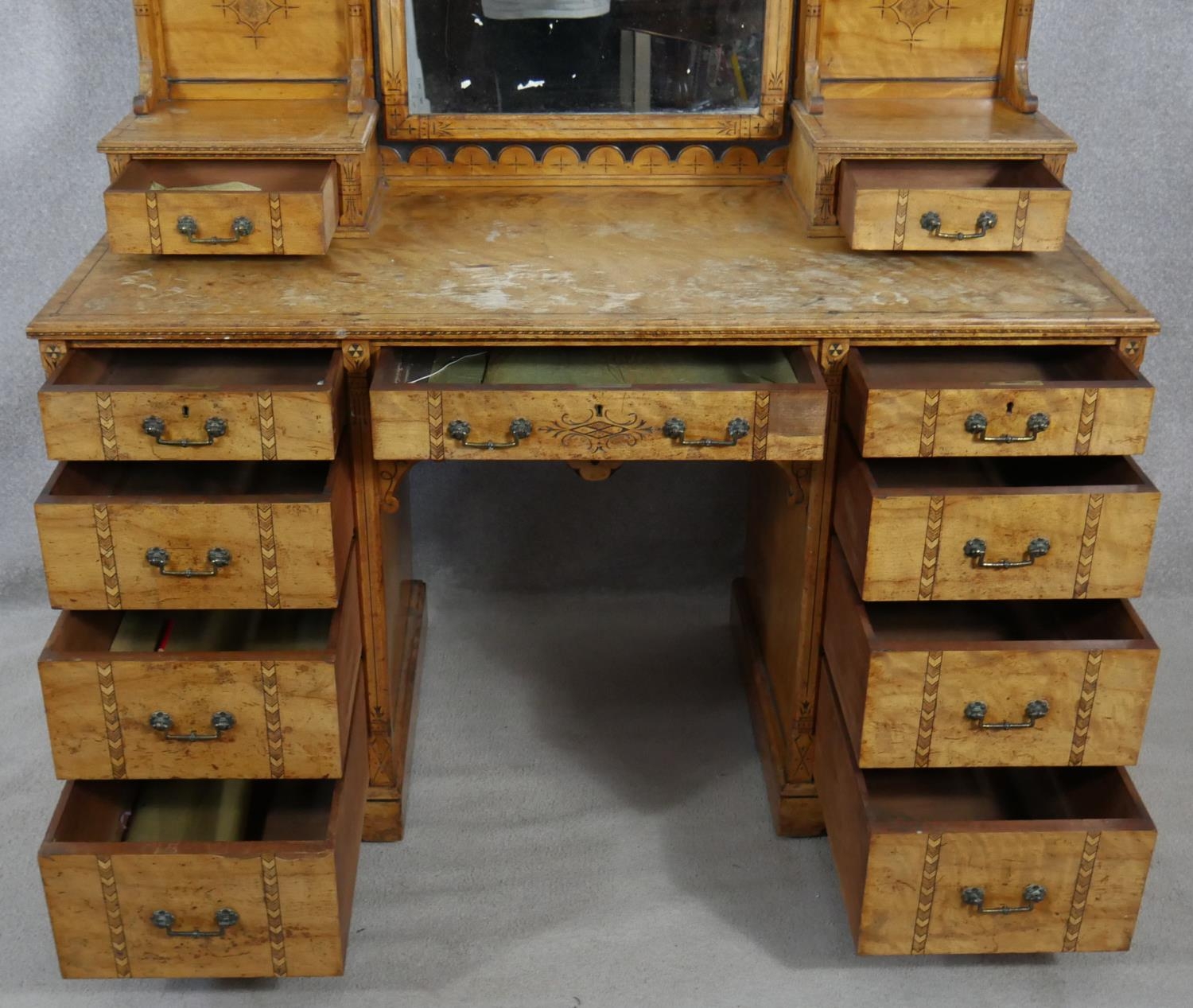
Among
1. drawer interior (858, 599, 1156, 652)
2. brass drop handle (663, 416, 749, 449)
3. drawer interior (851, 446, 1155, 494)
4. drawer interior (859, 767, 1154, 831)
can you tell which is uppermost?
brass drop handle (663, 416, 749, 449)

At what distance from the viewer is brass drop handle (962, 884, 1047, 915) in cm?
211

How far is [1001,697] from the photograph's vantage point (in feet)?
6.88

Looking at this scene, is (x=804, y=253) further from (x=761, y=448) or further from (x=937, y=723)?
(x=937, y=723)

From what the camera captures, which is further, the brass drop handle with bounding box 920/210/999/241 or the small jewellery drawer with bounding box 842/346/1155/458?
the brass drop handle with bounding box 920/210/999/241

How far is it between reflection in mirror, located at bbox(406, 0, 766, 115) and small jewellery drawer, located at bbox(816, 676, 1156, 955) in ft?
3.81

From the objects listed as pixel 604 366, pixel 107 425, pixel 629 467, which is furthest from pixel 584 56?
pixel 107 425

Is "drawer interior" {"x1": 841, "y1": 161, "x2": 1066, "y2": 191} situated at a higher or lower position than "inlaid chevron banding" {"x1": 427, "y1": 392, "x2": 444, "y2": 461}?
higher

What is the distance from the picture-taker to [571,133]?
8.65 feet

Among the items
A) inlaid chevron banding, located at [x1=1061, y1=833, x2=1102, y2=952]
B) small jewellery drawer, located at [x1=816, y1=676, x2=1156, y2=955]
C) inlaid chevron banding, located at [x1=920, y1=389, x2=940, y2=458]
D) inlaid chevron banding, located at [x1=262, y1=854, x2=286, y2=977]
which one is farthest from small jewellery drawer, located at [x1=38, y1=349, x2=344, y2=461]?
inlaid chevron banding, located at [x1=1061, y1=833, x2=1102, y2=952]

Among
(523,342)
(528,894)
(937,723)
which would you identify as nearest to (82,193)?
(523,342)

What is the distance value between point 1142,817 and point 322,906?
1136 millimetres

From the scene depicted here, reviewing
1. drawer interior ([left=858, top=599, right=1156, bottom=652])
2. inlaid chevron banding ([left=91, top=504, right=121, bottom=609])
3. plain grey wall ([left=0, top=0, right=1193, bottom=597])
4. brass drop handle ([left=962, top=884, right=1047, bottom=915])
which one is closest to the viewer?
inlaid chevron banding ([left=91, top=504, right=121, bottom=609])

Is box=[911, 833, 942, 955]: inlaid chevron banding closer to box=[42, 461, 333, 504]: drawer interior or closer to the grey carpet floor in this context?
the grey carpet floor

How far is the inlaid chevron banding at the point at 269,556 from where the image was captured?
2.02 m
